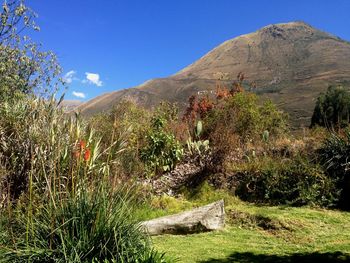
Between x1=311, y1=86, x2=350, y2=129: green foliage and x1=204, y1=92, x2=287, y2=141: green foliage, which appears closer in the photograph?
x1=204, y1=92, x2=287, y2=141: green foliage

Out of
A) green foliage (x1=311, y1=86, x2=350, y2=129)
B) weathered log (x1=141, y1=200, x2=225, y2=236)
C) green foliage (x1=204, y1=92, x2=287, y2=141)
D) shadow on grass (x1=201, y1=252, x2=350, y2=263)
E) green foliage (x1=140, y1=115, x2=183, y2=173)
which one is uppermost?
green foliage (x1=311, y1=86, x2=350, y2=129)

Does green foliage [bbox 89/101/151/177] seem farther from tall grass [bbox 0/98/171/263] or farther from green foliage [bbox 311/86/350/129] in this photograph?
green foliage [bbox 311/86/350/129]

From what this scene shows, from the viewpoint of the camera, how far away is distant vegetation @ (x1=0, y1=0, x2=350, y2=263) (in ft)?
→ 16.1

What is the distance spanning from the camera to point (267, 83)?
181m

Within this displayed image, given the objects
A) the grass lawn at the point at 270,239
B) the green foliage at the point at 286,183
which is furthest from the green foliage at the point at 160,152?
the grass lawn at the point at 270,239

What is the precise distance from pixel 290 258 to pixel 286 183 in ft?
13.4

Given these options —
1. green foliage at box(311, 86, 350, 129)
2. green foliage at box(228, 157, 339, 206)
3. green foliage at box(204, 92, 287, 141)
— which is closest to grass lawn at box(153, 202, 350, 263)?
green foliage at box(228, 157, 339, 206)

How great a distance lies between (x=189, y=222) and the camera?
8.63 m

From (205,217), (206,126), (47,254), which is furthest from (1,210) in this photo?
(206,126)

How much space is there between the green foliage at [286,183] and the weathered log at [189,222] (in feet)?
8.22

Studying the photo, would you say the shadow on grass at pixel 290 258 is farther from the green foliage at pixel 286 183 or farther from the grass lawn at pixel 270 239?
the green foliage at pixel 286 183

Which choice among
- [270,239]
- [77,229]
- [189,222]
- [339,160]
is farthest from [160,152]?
[77,229]

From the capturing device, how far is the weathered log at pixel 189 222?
854cm

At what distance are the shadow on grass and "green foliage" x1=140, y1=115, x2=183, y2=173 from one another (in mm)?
6259
